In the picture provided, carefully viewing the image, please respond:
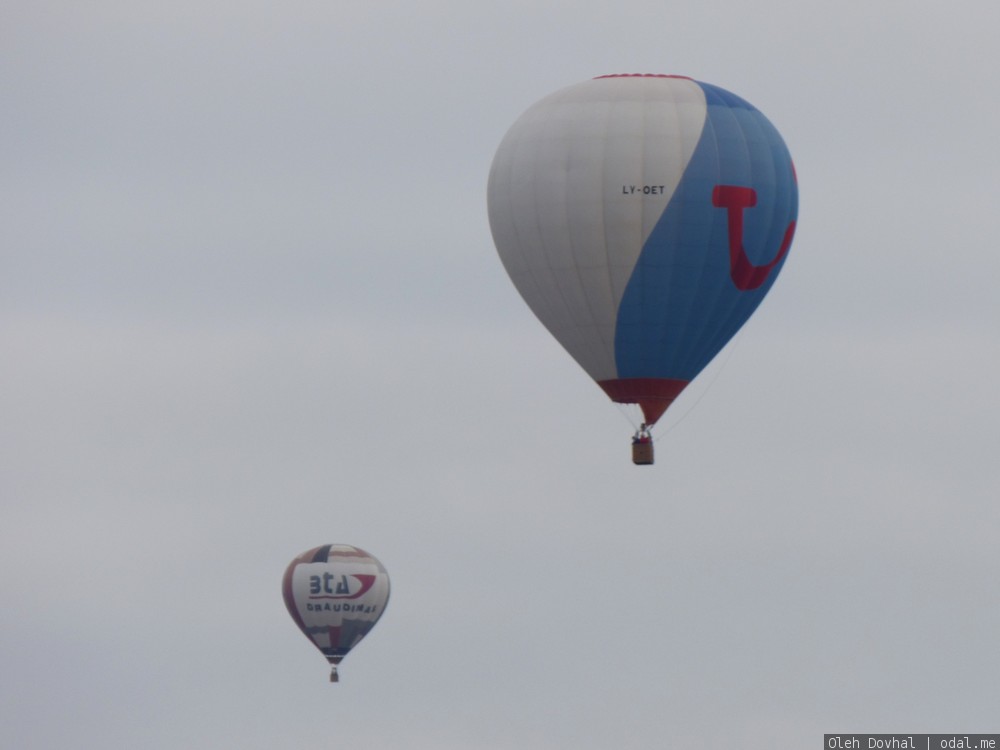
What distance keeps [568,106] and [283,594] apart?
2589 cm

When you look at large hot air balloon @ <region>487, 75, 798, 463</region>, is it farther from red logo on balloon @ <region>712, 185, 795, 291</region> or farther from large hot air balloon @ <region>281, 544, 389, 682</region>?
large hot air balloon @ <region>281, 544, 389, 682</region>

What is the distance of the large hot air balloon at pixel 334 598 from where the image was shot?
83250 millimetres

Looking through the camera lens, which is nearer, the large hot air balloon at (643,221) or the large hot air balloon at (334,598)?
the large hot air balloon at (643,221)

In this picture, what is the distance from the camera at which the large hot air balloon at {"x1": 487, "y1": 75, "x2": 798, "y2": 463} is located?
61.7 metres

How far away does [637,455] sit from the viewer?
62406 millimetres

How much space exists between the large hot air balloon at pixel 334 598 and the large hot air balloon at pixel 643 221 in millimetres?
21651

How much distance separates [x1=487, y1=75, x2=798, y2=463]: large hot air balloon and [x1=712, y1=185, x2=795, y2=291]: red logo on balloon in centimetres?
3

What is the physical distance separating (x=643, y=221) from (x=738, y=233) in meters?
1.92

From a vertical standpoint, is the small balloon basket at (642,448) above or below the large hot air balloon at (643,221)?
below

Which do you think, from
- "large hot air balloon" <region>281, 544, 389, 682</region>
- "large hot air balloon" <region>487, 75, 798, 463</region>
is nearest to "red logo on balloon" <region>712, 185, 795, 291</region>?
"large hot air balloon" <region>487, 75, 798, 463</region>

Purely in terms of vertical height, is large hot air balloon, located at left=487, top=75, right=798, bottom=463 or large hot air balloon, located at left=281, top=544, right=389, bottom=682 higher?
large hot air balloon, located at left=487, top=75, right=798, bottom=463

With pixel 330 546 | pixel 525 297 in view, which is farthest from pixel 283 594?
pixel 525 297

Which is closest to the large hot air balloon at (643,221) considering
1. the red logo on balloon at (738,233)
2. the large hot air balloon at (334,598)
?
the red logo on balloon at (738,233)

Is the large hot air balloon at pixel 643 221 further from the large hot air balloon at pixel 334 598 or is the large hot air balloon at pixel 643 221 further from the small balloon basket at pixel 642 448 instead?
the large hot air balloon at pixel 334 598
